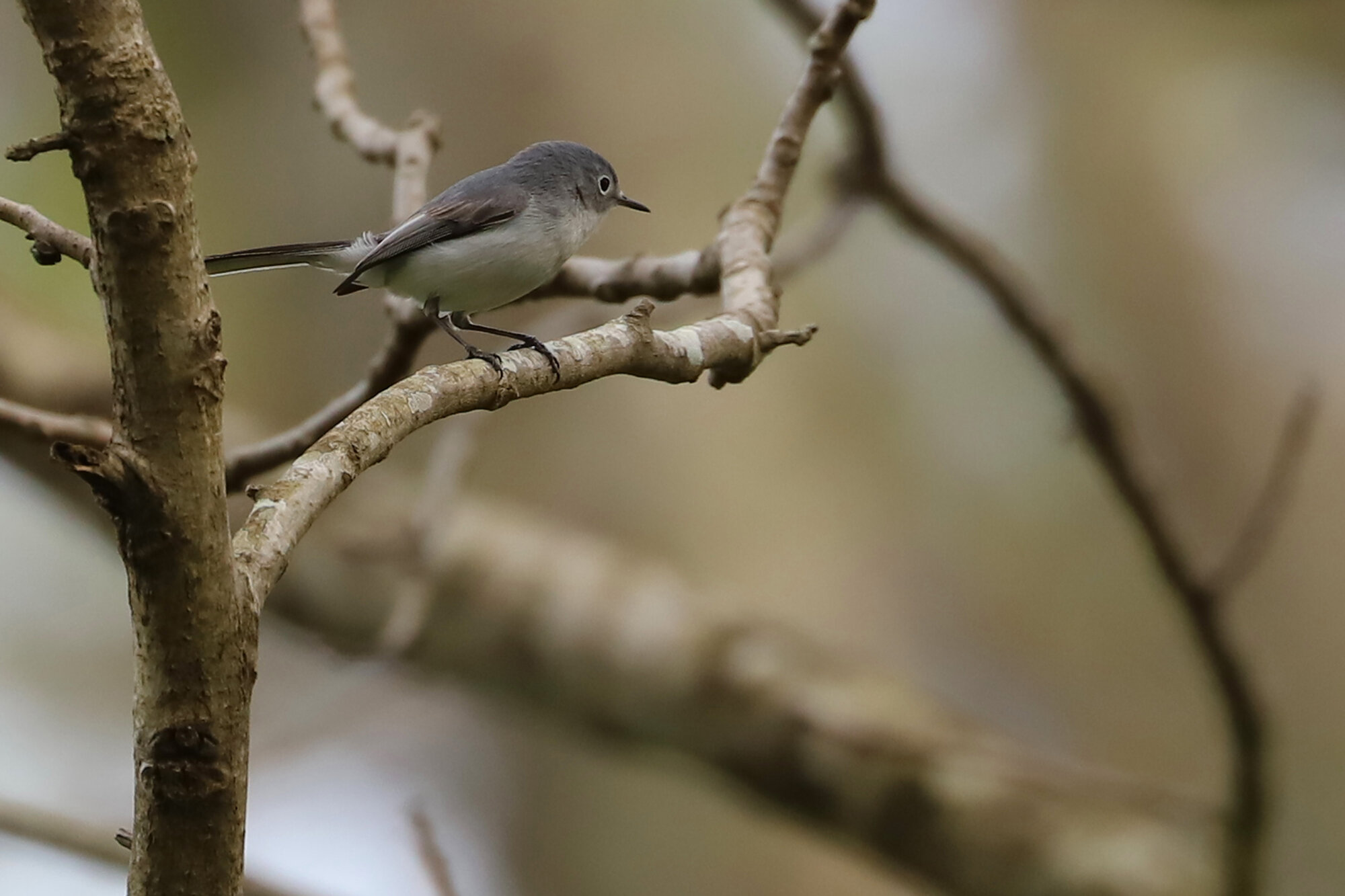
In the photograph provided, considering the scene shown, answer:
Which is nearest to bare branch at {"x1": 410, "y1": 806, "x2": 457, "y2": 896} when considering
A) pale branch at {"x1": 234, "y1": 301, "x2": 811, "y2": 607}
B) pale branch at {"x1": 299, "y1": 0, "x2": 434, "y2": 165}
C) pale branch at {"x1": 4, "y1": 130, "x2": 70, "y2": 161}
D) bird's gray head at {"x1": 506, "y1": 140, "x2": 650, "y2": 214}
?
pale branch at {"x1": 234, "y1": 301, "x2": 811, "y2": 607}

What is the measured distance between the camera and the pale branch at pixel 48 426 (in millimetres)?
2191

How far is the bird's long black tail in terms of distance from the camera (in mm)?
2188

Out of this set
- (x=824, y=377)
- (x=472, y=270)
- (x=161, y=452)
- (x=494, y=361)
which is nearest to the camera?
(x=161, y=452)

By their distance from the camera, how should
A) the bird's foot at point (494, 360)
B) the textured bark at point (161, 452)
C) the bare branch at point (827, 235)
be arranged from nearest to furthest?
the textured bark at point (161, 452) < the bird's foot at point (494, 360) < the bare branch at point (827, 235)

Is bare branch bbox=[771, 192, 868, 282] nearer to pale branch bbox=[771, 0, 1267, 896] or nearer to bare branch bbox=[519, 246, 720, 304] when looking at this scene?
pale branch bbox=[771, 0, 1267, 896]

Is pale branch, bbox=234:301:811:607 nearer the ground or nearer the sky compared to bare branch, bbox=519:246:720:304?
nearer the ground

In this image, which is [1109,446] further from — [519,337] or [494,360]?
[494,360]

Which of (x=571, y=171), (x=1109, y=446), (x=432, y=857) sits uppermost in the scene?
(x=571, y=171)

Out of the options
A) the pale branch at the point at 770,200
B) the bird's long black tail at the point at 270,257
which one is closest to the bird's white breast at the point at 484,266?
the bird's long black tail at the point at 270,257

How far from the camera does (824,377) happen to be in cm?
679

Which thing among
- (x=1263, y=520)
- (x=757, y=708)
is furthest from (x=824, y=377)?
(x=1263, y=520)

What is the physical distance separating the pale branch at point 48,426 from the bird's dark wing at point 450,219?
1.75 feet

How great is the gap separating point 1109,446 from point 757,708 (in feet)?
5.23

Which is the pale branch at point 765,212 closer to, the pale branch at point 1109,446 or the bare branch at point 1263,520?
the pale branch at point 1109,446
